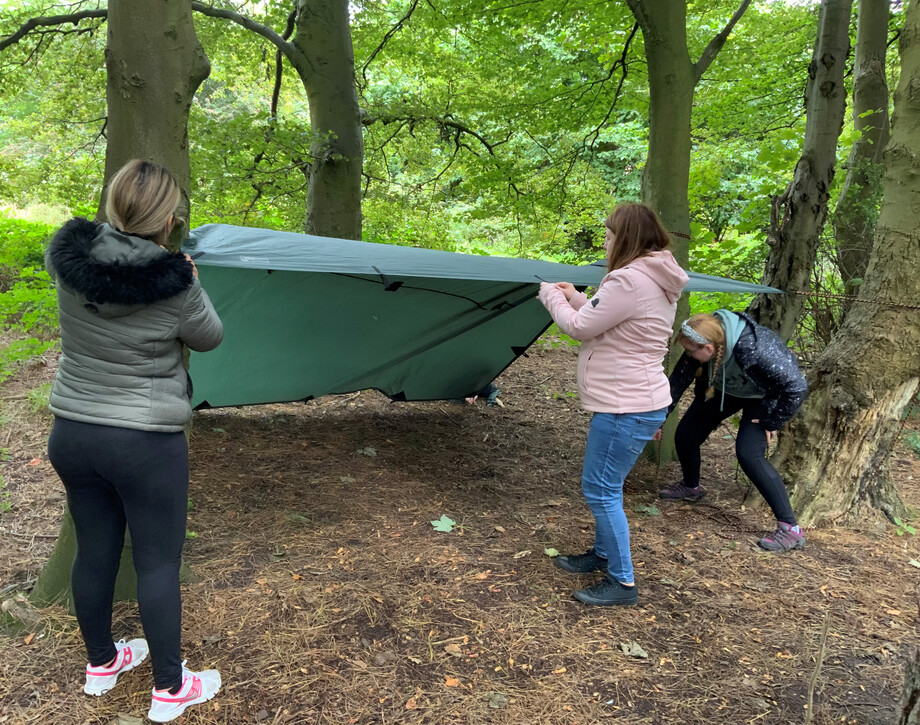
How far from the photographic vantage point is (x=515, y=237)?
12828mm

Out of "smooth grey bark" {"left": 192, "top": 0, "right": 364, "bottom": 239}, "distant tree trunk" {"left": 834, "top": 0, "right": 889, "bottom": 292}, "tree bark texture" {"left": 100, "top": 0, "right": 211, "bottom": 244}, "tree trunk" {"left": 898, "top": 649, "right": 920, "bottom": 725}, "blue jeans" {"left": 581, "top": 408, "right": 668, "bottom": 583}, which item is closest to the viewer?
"tree trunk" {"left": 898, "top": 649, "right": 920, "bottom": 725}

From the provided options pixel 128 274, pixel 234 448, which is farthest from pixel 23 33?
pixel 128 274

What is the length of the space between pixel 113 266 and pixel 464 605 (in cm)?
167

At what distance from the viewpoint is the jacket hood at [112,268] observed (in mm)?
1400

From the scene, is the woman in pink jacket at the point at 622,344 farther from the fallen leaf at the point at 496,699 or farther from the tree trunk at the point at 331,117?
the tree trunk at the point at 331,117

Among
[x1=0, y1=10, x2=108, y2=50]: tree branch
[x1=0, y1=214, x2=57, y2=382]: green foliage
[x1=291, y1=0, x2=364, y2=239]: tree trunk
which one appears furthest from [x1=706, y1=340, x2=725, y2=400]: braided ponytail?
[x1=0, y1=10, x2=108, y2=50]: tree branch

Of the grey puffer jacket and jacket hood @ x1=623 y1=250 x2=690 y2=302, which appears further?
jacket hood @ x1=623 y1=250 x2=690 y2=302

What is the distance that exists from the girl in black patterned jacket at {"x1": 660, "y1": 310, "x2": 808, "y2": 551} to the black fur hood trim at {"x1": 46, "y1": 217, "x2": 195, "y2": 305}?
2171 mm

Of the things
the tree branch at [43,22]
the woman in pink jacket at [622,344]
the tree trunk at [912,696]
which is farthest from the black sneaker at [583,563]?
the tree branch at [43,22]

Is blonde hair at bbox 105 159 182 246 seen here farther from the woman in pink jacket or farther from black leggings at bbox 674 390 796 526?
black leggings at bbox 674 390 796 526

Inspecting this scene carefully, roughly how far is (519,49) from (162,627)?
7.18 meters

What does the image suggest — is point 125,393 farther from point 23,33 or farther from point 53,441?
point 23,33

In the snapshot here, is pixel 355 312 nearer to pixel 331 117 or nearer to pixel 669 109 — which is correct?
pixel 669 109

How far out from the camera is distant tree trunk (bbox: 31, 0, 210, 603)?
2.04m
